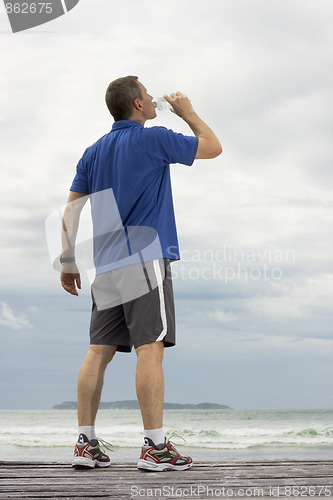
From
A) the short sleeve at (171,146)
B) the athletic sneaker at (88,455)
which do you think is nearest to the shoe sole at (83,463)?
the athletic sneaker at (88,455)

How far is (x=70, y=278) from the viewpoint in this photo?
2.98 meters

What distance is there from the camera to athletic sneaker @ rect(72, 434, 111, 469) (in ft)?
8.49

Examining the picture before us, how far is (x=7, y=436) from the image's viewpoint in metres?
15.2

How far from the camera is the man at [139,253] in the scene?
8.31 feet

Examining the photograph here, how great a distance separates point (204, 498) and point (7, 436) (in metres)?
14.7

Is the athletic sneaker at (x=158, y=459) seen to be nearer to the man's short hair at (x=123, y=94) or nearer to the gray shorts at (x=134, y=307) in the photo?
the gray shorts at (x=134, y=307)

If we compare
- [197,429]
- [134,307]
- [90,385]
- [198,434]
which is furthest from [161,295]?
[197,429]

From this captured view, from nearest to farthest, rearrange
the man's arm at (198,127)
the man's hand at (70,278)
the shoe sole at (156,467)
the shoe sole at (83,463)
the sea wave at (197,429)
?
the shoe sole at (156,467)
the shoe sole at (83,463)
the man's arm at (198,127)
the man's hand at (70,278)
the sea wave at (197,429)

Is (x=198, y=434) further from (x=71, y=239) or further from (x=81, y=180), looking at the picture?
(x=81, y=180)

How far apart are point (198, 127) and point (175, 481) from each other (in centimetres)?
170

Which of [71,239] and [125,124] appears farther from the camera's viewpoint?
[71,239]

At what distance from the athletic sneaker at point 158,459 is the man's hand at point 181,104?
5.42 ft

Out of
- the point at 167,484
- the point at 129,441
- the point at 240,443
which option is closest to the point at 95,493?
the point at 167,484

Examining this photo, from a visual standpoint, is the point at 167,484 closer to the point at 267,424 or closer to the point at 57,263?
the point at 57,263
